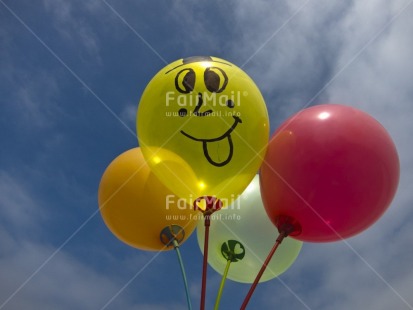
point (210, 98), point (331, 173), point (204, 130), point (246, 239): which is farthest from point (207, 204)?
point (331, 173)

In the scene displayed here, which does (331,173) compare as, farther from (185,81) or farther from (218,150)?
(185,81)

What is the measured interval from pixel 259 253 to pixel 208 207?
2.85 ft

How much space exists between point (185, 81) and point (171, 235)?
4.76 ft

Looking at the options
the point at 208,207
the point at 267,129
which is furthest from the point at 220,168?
the point at 267,129

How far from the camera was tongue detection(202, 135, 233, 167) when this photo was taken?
358 cm

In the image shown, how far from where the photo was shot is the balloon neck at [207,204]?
368 centimetres

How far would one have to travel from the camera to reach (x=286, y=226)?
3.66 meters

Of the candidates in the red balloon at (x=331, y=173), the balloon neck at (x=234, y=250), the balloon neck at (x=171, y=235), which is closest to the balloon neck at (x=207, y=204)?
the red balloon at (x=331, y=173)

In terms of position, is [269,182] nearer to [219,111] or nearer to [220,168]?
[220,168]

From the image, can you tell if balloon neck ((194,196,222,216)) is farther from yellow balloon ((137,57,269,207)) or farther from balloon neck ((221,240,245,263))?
balloon neck ((221,240,245,263))

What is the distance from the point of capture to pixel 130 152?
443 cm

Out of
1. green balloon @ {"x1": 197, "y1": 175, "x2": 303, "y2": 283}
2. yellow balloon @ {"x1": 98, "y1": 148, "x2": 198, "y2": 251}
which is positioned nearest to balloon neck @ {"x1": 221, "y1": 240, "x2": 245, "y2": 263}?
green balloon @ {"x1": 197, "y1": 175, "x2": 303, "y2": 283}

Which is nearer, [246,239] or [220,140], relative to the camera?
[220,140]

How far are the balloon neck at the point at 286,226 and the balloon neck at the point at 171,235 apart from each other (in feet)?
3.32
